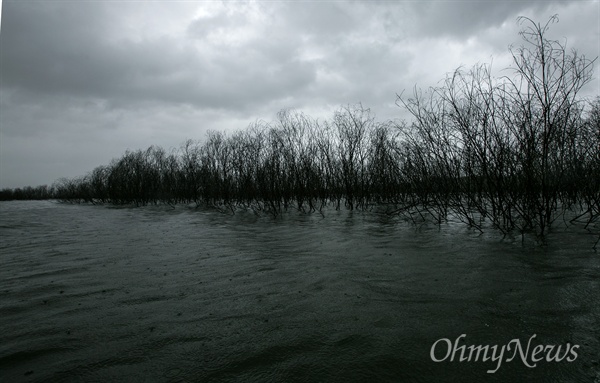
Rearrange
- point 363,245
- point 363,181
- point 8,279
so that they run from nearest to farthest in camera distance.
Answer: point 8,279
point 363,245
point 363,181

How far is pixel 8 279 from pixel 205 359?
3.43 m

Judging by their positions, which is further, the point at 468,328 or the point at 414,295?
the point at 414,295

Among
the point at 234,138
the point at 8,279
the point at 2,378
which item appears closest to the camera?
the point at 2,378

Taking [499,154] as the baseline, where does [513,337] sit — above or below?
below

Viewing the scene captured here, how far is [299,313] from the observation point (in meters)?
2.33

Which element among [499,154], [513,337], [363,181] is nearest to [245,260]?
[513,337]

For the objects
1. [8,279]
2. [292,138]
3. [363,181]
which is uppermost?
[292,138]

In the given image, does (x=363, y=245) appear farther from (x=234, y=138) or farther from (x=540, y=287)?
(x=234, y=138)

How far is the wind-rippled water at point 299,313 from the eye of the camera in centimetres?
160

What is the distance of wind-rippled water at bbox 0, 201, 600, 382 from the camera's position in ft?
5.25

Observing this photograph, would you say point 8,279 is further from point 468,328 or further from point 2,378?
point 468,328

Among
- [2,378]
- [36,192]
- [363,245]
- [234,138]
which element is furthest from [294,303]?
[36,192]

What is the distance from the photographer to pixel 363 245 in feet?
16.4

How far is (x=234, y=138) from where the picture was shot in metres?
17.2
